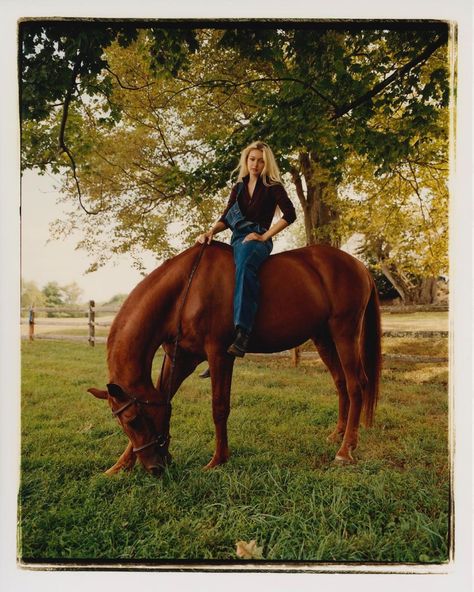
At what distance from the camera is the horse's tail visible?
3.85m

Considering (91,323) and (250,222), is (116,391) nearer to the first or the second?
(250,222)

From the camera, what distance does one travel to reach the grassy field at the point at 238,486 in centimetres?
279

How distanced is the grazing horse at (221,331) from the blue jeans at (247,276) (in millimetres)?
119

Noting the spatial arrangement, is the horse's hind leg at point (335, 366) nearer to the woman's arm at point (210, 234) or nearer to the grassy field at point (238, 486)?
the grassy field at point (238, 486)

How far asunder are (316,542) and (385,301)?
280cm

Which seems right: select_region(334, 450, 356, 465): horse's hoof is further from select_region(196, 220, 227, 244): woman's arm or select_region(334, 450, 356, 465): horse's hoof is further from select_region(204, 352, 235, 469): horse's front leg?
select_region(196, 220, 227, 244): woman's arm

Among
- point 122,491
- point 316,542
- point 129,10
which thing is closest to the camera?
point 316,542

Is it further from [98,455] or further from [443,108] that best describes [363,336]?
[98,455]

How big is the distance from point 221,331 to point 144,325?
652 millimetres

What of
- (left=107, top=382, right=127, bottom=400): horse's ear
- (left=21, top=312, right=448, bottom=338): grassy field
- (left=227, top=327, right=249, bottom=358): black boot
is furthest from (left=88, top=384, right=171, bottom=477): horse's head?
(left=21, top=312, right=448, bottom=338): grassy field

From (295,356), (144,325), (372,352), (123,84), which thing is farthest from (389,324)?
(123,84)

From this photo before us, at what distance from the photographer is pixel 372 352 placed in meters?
3.96

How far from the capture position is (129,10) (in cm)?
323

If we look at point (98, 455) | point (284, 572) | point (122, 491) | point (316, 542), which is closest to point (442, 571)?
point (316, 542)
